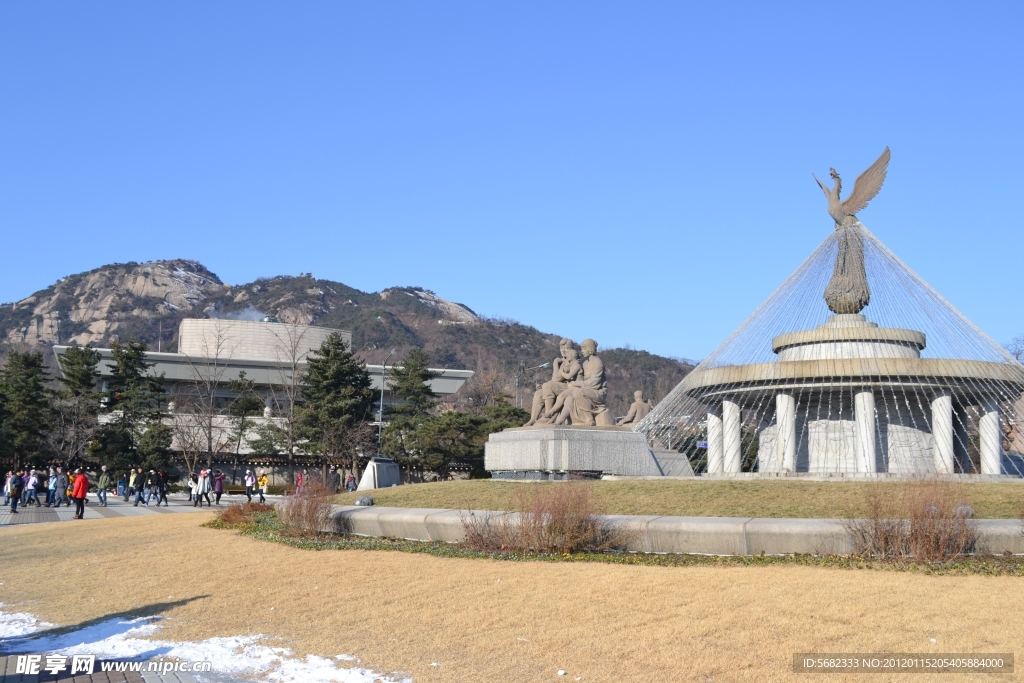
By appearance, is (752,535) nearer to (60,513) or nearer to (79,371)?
(60,513)

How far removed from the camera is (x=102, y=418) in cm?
5456

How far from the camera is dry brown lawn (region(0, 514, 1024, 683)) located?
22.8ft

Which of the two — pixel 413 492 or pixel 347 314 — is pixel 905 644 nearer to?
pixel 413 492

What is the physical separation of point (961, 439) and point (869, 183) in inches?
272

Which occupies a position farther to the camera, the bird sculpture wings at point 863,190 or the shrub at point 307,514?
the bird sculpture wings at point 863,190

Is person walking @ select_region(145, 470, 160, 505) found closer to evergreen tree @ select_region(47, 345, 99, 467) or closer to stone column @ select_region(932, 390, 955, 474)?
evergreen tree @ select_region(47, 345, 99, 467)

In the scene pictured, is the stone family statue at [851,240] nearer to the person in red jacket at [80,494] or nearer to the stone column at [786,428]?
the stone column at [786,428]

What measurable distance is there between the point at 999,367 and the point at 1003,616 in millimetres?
14243

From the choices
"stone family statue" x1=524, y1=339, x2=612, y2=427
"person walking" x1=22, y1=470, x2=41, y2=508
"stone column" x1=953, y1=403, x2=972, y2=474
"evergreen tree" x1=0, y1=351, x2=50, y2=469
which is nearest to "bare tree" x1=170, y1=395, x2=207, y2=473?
"evergreen tree" x1=0, y1=351, x2=50, y2=469

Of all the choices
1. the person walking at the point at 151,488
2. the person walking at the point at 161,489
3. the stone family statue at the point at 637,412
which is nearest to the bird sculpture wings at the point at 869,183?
the stone family statue at the point at 637,412

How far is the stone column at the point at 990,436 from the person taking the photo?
2062cm

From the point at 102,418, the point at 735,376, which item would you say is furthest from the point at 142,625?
the point at 102,418

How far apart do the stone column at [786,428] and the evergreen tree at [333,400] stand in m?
29.0

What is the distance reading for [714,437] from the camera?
80.6ft
